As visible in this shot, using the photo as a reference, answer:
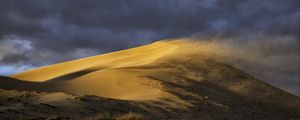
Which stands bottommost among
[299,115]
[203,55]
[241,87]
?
[299,115]

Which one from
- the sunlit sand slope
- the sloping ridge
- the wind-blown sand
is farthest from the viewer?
the sunlit sand slope

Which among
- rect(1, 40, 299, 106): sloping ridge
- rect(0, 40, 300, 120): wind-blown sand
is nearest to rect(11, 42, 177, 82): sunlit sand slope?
rect(1, 40, 299, 106): sloping ridge

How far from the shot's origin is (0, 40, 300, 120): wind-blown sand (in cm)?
1739

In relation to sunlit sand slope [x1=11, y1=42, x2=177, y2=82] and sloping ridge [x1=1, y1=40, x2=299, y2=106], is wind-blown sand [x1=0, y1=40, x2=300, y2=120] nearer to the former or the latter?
sloping ridge [x1=1, y1=40, x2=299, y2=106]

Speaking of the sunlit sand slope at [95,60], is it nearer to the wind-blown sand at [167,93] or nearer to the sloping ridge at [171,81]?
the sloping ridge at [171,81]

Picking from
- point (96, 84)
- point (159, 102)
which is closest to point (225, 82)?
point (96, 84)

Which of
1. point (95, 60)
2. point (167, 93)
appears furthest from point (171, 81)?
point (95, 60)

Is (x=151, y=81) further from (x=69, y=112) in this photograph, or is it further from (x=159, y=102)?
(x=69, y=112)

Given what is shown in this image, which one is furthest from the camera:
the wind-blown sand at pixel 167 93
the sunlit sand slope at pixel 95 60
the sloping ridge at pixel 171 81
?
the sunlit sand slope at pixel 95 60

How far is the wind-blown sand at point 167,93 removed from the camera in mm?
17391

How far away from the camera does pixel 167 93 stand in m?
24.4

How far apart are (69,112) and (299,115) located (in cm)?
2011

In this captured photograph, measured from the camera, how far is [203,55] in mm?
39219

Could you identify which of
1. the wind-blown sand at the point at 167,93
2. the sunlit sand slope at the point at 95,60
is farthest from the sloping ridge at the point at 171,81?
the sunlit sand slope at the point at 95,60
